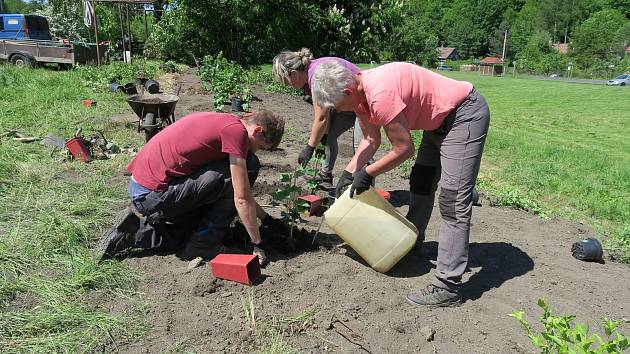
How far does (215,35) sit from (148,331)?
14319 millimetres

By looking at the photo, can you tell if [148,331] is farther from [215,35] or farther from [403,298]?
[215,35]

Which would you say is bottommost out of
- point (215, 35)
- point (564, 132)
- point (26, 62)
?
point (564, 132)

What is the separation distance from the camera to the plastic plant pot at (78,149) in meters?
4.67

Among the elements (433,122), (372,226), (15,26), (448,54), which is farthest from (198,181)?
(448,54)

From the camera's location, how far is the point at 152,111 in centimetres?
541

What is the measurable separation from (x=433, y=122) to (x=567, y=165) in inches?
210

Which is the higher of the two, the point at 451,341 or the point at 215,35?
the point at 215,35

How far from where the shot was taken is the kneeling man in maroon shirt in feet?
8.31

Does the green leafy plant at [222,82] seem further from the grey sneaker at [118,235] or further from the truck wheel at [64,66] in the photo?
the truck wheel at [64,66]

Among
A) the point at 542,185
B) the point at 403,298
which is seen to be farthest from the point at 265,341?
the point at 542,185

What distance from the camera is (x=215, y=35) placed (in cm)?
1525

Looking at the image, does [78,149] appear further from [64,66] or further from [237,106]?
[64,66]

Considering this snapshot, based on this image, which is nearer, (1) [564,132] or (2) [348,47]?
(1) [564,132]

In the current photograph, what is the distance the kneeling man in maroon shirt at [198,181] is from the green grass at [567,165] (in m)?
2.79
